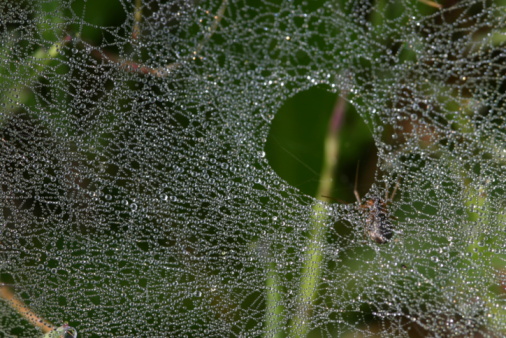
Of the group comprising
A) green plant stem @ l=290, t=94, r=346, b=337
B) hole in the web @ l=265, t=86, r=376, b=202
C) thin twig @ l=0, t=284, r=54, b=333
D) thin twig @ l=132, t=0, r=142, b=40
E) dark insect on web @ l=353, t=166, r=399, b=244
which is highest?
thin twig @ l=132, t=0, r=142, b=40

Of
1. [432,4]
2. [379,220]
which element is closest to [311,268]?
[379,220]

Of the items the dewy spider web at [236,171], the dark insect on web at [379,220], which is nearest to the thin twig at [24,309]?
the dewy spider web at [236,171]

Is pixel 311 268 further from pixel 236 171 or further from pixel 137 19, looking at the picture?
pixel 137 19

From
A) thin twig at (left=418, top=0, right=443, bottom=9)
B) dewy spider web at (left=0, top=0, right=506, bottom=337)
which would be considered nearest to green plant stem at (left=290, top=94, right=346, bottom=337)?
dewy spider web at (left=0, top=0, right=506, bottom=337)

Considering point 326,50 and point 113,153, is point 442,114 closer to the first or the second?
point 326,50

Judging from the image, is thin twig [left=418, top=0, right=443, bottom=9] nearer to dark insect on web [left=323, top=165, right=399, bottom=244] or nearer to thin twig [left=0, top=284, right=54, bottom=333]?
dark insect on web [left=323, top=165, right=399, bottom=244]

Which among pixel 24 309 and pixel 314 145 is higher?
pixel 314 145

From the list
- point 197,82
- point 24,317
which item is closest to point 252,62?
point 197,82

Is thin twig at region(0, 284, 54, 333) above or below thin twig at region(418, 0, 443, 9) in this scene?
below
